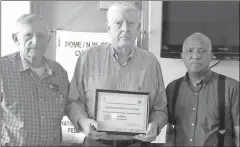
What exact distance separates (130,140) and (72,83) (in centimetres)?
20

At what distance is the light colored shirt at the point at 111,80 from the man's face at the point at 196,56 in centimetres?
8

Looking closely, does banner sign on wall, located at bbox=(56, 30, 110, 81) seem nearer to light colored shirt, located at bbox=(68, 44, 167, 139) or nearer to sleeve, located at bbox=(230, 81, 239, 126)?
light colored shirt, located at bbox=(68, 44, 167, 139)

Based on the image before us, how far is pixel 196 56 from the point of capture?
2.38 feet

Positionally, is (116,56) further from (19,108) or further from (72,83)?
(19,108)

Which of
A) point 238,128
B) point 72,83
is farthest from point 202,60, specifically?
point 72,83

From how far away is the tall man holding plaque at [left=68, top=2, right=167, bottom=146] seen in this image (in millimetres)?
660

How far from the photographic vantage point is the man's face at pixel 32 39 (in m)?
0.64

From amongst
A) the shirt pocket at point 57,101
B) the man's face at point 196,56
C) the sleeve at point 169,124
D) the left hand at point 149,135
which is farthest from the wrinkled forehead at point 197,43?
the shirt pocket at point 57,101

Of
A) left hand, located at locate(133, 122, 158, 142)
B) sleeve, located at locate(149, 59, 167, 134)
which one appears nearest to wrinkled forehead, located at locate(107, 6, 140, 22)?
sleeve, located at locate(149, 59, 167, 134)

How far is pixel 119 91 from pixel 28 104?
20 centimetres

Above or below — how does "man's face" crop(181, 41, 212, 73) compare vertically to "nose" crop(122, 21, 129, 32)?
below

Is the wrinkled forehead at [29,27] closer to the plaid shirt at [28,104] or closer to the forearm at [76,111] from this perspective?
the plaid shirt at [28,104]

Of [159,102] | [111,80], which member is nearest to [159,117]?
[159,102]

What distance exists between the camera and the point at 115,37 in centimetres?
69
